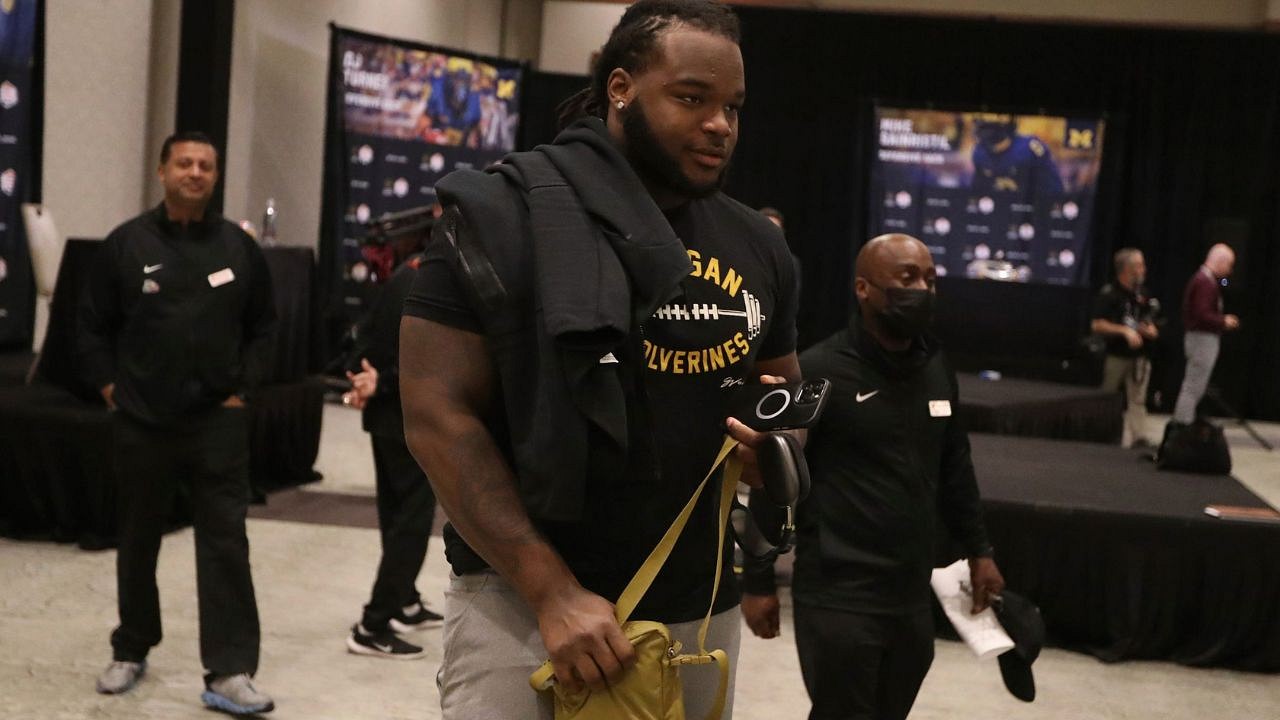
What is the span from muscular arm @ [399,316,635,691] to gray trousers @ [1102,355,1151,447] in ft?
31.7

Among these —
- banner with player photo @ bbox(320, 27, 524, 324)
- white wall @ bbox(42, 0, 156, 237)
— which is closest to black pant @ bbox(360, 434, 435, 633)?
white wall @ bbox(42, 0, 156, 237)

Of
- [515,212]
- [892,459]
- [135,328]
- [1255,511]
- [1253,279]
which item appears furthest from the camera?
[1253,279]

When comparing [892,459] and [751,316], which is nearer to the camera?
[751,316]

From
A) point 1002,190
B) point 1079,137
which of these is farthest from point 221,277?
point 1079,137

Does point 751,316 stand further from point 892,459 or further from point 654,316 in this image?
point 892,459

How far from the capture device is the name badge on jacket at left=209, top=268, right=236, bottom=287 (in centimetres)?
432

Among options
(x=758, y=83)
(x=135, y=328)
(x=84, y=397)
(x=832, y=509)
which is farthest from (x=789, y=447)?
(x=758, y=83)

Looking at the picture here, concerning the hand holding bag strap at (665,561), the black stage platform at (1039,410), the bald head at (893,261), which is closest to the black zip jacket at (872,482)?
the bald head at (893,261)

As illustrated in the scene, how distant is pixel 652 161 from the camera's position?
1.73 m

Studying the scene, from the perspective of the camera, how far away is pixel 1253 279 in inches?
570

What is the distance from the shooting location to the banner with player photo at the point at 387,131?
11.0m

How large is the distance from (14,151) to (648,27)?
6.56 m

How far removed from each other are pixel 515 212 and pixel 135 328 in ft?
9.87

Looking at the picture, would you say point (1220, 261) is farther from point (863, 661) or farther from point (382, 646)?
point (863, 661)
